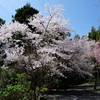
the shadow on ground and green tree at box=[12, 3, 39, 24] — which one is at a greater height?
green tree at box=[12, 3, 39, 24]

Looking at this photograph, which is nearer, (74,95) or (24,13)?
(74,95)

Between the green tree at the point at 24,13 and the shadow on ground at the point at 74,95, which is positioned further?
the green tree at the point at 24,13

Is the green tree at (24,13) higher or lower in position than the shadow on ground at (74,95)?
higher

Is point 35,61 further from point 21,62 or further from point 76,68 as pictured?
point 76,68

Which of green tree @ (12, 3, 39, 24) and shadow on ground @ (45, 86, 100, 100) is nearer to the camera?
shadow on ground @ (45, 86, 100, 100)

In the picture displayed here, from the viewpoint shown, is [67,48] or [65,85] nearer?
[67,48]

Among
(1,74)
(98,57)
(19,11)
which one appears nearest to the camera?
(1,74)

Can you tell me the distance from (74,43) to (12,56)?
8.12ft

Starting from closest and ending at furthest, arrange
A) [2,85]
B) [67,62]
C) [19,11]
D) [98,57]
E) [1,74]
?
[2,85]
[1,74]
[67,62]
[98,57]
[19,11]

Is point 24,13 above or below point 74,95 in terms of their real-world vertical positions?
above

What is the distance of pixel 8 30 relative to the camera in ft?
15.4

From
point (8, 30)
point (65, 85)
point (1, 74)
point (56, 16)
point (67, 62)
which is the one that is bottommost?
point (65, 85)

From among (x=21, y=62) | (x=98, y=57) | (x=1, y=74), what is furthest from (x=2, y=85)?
(x=98, y=57)

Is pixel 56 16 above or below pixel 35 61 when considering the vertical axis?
above
